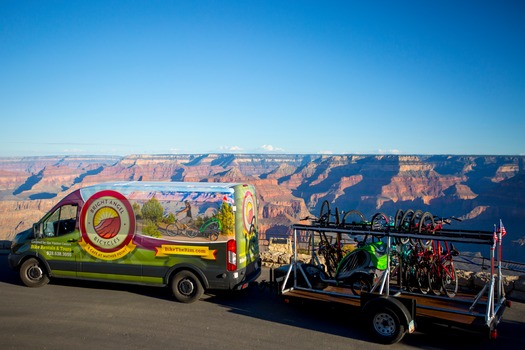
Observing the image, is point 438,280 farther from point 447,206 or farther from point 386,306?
point 447,206

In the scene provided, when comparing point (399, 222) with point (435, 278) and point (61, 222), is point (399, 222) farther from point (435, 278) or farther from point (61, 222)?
point (61, 222)

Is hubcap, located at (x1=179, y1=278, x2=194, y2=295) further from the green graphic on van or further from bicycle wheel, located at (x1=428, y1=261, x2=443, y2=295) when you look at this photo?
bicycle wheel, located at (x1=428, y1=261, x2=443, y2=295)

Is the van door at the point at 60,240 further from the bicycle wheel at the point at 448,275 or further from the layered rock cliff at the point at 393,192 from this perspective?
the layered rock cliff at the point at 393,192

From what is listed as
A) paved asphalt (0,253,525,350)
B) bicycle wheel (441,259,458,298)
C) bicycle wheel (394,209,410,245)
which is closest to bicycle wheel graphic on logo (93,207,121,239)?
paved asphalt (0,253,525,350)

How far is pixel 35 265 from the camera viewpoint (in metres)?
10.4

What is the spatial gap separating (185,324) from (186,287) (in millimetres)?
1316

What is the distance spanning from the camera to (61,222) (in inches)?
400

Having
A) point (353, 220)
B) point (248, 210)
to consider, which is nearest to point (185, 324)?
point (248, 210)

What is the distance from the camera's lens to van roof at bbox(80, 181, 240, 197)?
9241 mm

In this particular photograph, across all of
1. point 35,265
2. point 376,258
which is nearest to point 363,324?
point 376,258

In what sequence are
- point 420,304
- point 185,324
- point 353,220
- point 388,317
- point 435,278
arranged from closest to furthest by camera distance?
1. point 388,317
2. point 420,304
3. point 185,324
4. point 435,278
5. point 353,220

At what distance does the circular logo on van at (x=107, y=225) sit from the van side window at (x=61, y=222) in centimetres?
30

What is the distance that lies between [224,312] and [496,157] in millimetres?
203224

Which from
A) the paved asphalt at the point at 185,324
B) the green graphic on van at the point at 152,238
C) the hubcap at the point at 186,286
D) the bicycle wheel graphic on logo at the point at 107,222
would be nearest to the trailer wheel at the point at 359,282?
the paved asphalt at the point at 185,324
